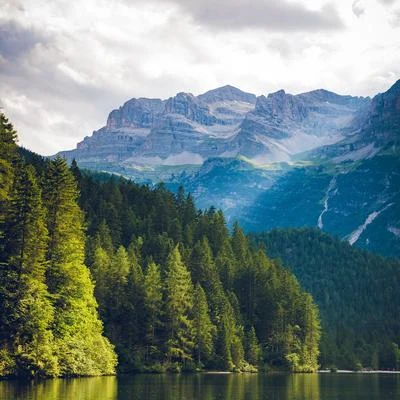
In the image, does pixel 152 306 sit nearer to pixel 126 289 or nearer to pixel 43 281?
pixel 126 289

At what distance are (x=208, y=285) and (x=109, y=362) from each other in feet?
145

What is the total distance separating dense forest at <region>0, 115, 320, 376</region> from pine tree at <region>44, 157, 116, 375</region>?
15 centimetres

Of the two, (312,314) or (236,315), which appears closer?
(236,315)

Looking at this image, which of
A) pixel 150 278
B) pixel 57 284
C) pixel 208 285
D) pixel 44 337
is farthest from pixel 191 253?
pixel 44 337

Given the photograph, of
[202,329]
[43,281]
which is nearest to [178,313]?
[202,329]

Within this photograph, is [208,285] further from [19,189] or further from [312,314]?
[19,189]

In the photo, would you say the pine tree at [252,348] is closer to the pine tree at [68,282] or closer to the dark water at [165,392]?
the pine tree at [68,282]

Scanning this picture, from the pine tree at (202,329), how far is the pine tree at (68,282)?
29415 millimetres

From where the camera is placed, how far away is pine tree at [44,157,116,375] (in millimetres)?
93438

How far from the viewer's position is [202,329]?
13050 centimetres

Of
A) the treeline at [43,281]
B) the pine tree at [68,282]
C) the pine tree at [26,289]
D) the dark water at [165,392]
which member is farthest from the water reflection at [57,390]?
the pine tree at [68,282]

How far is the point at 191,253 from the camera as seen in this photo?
500 ft

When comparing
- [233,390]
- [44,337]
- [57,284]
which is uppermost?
[57,284]

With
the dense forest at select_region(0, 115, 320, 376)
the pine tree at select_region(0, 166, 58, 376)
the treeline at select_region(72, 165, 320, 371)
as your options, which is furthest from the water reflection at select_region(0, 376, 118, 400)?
the treeline at select_region(72, 165, 320, 371)
